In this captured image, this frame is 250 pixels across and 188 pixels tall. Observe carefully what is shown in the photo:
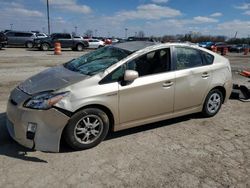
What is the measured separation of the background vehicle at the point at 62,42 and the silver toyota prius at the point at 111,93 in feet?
74.2

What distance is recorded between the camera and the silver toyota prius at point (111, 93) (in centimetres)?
385

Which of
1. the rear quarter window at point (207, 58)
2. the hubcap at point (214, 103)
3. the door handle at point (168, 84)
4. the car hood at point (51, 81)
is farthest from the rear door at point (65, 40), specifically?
the door handle at point (168, 84)

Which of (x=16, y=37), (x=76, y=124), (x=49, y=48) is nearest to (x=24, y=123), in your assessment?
(x=76, y=124)

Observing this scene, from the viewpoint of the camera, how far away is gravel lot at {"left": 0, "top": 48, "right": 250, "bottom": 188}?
11.3 feet

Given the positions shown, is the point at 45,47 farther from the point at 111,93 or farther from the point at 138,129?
the point at 111,93

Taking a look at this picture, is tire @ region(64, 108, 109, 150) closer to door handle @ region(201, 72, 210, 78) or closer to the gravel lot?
the gravel lot

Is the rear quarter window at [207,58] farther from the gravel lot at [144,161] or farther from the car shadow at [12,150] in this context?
the car shadow at [12,150]

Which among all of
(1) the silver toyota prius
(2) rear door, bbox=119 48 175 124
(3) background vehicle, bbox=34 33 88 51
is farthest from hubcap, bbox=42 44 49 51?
(2) rear door, bbox=119 48 175 124

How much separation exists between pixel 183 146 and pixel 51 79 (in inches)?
90.3

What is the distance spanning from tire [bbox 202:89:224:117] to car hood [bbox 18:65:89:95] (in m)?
2.67

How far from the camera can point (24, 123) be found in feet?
12.5

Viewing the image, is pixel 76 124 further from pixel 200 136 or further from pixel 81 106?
pixel 200 136

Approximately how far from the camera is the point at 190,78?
5199 mm

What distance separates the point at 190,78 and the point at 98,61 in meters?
1.69
